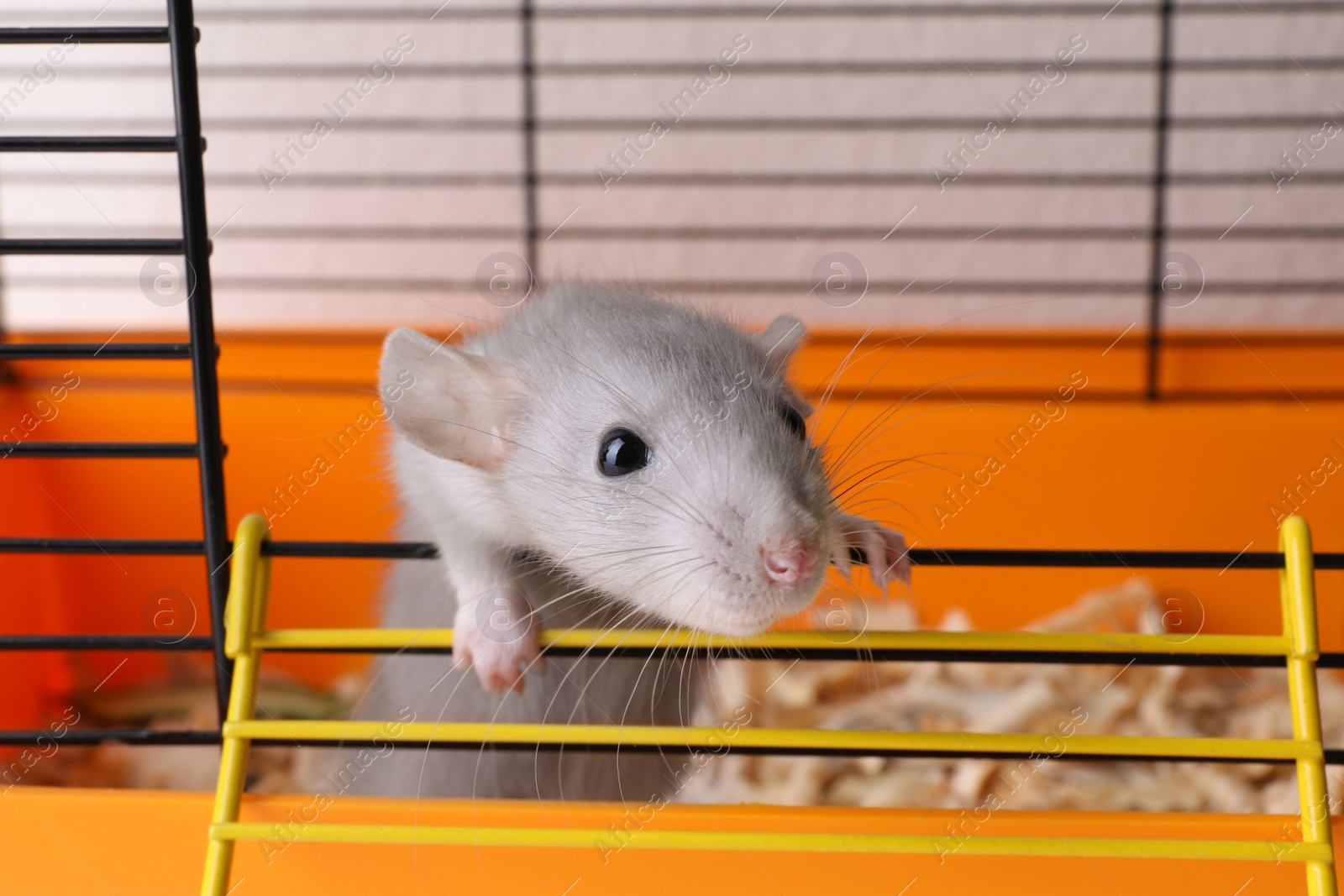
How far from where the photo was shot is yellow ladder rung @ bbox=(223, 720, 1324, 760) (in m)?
1.12

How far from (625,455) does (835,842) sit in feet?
1.59

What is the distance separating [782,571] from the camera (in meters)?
1.06

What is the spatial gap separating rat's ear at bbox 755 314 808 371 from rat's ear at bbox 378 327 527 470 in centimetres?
36

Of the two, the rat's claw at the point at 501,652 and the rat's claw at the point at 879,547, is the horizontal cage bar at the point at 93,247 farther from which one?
the rat's claw at the point at 879,547

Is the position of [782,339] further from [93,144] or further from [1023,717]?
[1023,717]

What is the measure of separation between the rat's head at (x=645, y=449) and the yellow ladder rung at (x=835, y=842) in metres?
0.23

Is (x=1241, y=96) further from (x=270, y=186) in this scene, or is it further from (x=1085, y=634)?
(x=270, y=186)

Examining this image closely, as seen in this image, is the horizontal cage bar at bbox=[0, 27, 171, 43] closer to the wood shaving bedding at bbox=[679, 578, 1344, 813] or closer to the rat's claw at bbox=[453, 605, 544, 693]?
the rat's claw at bbox=[453, 605, 544, 693]

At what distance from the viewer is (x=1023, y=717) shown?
221 cm

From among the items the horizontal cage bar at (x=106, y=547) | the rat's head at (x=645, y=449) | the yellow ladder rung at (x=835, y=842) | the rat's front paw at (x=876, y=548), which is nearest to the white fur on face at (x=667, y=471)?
the rat's head at (x=645, y=449)

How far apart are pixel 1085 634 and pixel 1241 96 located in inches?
102

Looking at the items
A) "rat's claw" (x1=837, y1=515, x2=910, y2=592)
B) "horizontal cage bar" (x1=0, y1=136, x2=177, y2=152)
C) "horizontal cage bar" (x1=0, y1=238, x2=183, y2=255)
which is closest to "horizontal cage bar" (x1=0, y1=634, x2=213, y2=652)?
"horizontal cage bar" (x1=0, y1=238, x2=183, y2=255)

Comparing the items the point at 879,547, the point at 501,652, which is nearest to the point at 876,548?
the point at 879,547

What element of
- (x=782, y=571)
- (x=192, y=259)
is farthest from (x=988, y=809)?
(x=192, y=259)
